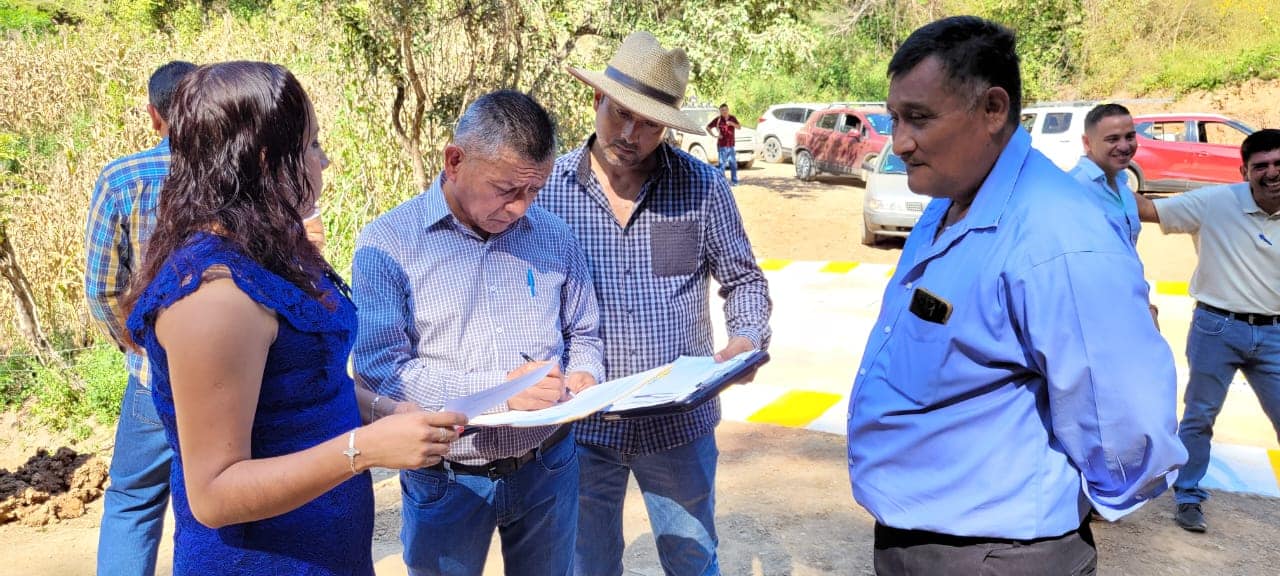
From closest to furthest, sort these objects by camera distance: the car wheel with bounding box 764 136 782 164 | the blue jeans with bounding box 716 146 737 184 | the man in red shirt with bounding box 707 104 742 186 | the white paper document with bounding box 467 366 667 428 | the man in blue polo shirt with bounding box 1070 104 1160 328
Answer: the white paper document with bounding box 467 366 667 428 < the man in blue polo shirt with bounding box 1070 104 1160 328 < the man in red shirt with bounding box 707 104 742 186 < the blue jeans with bounding box 716 146 737 184 < the car wheel with bounding box 764 136 782 164

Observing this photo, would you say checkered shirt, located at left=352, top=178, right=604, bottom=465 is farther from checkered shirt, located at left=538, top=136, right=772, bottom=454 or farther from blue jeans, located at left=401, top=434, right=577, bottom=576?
checkered shirt, located at left=538, top=136, right=772, bottom=454

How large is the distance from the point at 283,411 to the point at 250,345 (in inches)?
7.6

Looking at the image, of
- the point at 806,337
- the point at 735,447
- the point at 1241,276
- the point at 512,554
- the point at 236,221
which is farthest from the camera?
the point at 806,337

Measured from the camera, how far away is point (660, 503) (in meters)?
3.11

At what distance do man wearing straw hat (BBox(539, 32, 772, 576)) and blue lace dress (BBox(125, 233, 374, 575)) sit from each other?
4.07 feet

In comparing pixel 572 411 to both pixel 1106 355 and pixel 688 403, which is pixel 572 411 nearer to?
pixel 688 403

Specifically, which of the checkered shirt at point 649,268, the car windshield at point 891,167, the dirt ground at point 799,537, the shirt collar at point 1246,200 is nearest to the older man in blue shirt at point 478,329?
the checkered shirt at point 649,268

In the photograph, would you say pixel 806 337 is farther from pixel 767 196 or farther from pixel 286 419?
pixel 767 196

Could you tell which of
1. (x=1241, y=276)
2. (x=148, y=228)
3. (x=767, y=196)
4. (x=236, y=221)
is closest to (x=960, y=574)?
(x=236, y=221)

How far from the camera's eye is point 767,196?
→ 58.2ft

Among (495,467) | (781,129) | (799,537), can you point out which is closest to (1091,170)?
(799,537)

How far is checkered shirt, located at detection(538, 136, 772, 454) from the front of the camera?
304 centimetres

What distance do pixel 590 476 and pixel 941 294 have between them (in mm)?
1489

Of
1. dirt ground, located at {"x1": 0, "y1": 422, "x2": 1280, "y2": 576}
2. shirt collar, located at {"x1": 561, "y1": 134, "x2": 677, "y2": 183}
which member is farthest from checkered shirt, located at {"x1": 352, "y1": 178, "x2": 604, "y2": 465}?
dirt ground, located at {"x1": 0, "y1": 422, "x2": 1280, "y2": 576}
